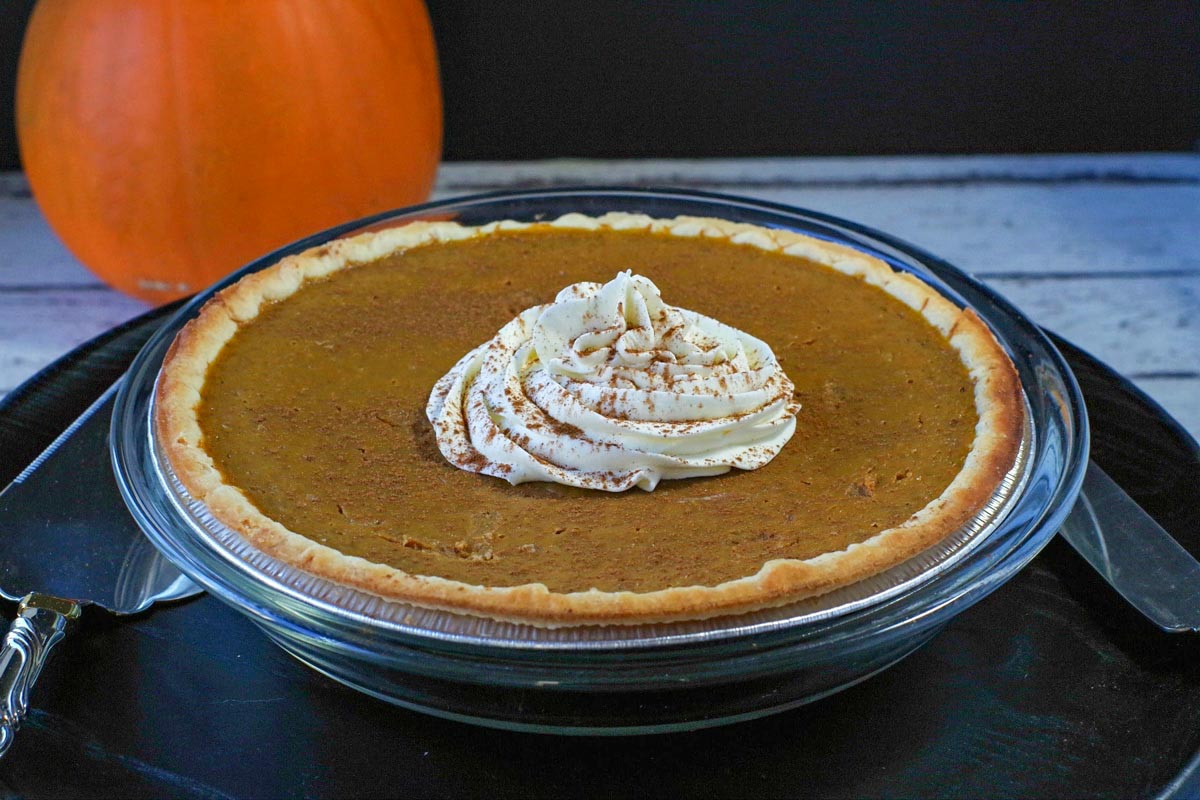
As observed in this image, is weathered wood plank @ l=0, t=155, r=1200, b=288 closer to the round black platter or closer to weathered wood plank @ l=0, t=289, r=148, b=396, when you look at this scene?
weathered wood plank @ l=0, t=289, r=148, b=396

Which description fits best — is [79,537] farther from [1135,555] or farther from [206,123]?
[1135,555]

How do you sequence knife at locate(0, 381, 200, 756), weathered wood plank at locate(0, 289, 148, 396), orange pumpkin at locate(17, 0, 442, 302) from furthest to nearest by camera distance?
weathered wood plank at locate(0, 289, 148, 396), orange pumpkin at locate(17, 0, 442, 302), knife at locate(0, 381, 200, 756)

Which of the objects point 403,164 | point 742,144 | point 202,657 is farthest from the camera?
point 742,144

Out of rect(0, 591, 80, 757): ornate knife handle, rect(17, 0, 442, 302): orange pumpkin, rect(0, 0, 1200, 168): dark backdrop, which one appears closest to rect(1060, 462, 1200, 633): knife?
rect(0, 591, 80, 757): ornate knife handle

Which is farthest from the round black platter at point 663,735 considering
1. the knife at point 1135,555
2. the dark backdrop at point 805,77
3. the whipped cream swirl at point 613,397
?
the dark backdrop at point 805,77

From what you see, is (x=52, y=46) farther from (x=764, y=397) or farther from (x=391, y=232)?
(x=764, y=397)

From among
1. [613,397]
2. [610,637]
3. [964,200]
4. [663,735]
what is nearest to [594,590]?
[610,637]

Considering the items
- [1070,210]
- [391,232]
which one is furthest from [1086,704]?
[1070,210]
